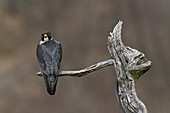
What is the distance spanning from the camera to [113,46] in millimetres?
3068

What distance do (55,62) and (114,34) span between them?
27.4 inches

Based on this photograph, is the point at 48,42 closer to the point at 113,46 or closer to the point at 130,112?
the point at 113,46

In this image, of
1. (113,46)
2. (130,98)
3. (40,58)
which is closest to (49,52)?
(40,58)

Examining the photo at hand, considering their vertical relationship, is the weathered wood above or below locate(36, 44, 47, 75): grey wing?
below

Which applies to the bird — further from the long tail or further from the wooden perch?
the wooden perch

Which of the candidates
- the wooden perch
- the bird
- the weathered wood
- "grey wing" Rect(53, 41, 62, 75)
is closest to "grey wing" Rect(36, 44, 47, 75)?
the bird

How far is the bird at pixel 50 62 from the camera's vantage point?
328cm

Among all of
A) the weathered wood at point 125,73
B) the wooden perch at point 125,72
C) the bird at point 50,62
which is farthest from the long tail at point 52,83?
the weathered wood at point 125,73

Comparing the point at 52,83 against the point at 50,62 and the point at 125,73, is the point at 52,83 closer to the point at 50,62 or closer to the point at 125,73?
the point at 50,62

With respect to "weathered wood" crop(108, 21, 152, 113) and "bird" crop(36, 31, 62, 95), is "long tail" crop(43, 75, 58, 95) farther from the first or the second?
"weathered wood" crop(108, 21, 152, 113)

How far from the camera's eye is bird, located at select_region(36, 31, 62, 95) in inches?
129

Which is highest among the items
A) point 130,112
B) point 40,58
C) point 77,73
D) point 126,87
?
point 40,58

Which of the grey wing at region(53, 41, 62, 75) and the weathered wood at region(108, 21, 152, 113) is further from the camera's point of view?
the grey wing at region(53, 41, 62, 75)

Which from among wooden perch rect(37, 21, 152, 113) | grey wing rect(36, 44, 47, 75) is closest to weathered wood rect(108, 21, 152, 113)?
wooden perch rect(37, 21, 152, 113)
